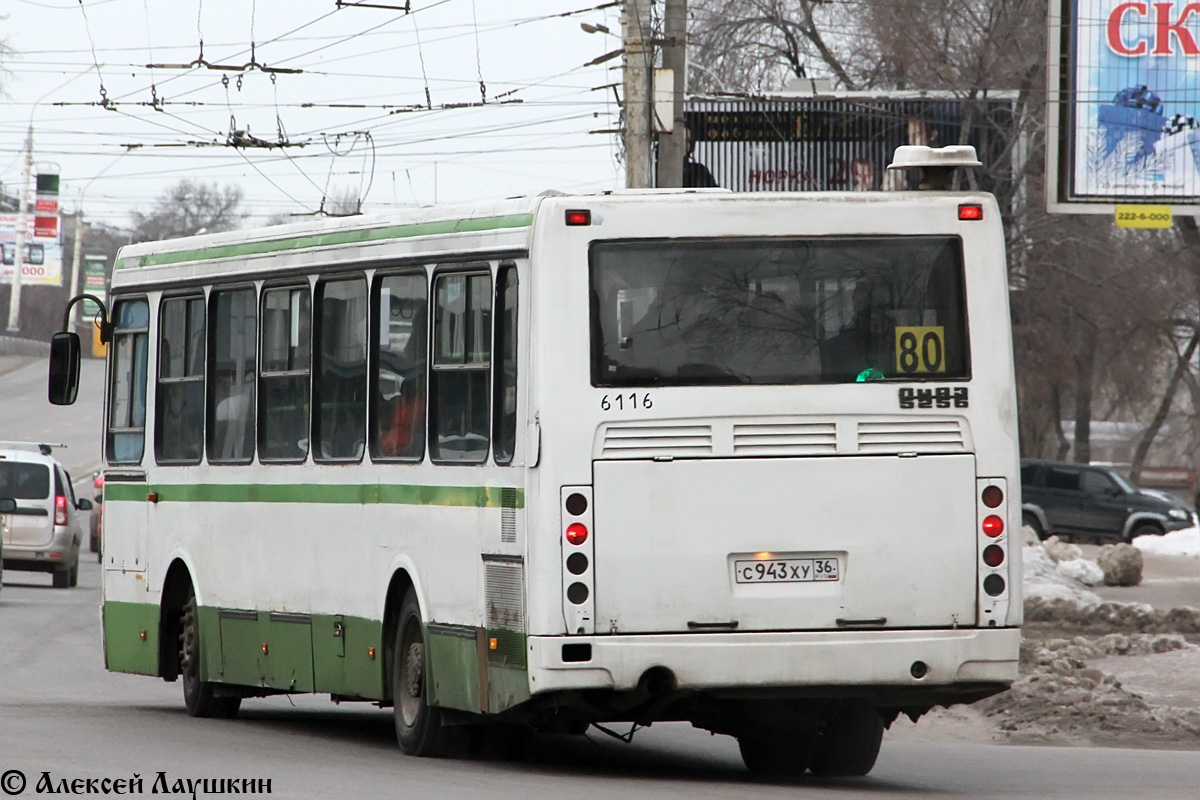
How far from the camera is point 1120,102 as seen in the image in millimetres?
26500

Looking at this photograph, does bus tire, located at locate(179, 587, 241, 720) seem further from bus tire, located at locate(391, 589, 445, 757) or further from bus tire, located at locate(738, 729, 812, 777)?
bus tire, located at locate(738, 729, 812, 777)

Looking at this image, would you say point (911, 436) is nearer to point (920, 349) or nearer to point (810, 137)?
point (920, 349)

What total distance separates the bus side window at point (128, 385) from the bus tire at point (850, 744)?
16.9ft

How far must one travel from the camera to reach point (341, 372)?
1137 cm

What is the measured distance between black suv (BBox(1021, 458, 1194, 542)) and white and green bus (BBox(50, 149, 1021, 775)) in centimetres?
3228

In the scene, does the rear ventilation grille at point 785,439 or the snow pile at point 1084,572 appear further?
the snow pile at point 1084,572

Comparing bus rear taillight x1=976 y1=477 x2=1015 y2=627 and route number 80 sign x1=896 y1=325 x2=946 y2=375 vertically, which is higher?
route number 80 sign x1=896 y1=325 x2=946 y2=375

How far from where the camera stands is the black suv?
42188 mm

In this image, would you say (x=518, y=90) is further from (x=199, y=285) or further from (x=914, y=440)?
(x=914, y=440)

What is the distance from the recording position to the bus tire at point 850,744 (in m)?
10.6

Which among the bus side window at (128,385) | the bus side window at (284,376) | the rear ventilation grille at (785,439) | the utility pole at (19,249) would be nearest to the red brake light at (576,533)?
the rear ventilation grille at (785,439)

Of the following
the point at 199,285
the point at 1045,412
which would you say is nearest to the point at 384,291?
the point at 199,285

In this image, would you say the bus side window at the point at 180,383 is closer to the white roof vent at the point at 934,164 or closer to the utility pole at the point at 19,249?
the white roof vent at the point at 934,164

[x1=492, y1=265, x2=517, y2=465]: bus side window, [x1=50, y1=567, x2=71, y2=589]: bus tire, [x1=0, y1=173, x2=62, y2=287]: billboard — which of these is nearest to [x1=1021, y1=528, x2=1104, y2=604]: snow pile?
[x1=50, y1=567, x2=71, y2=589]: bus tire
